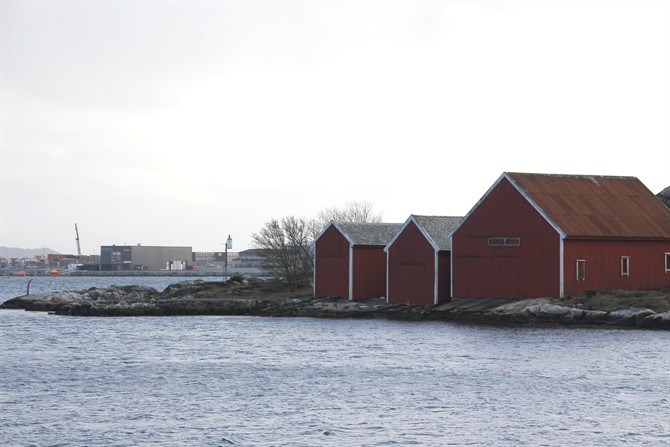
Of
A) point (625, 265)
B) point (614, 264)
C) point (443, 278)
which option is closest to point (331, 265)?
point (443, 278)

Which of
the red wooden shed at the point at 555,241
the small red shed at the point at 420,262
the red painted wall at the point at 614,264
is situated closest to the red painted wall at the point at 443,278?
the small red shed at the point at 420,262

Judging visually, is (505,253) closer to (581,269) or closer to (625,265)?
(581,269)

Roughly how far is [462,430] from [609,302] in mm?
24072

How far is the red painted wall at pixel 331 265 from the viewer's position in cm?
5738

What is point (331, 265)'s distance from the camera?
191 ft

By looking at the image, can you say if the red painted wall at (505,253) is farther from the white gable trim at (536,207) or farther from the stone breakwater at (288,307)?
the stone breakwater at (288,307)

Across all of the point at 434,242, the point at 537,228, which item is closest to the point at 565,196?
the point at 537,228

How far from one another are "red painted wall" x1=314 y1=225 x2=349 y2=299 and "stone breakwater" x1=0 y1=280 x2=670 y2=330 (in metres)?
0.70

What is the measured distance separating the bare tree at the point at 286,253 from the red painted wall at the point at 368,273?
37.7 feet

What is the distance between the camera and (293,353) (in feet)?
120

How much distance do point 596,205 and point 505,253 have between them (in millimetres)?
5392

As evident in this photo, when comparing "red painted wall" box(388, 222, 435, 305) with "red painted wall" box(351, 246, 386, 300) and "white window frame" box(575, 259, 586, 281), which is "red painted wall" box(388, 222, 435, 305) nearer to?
"red painted wall" box(351, 246, 386, 300)

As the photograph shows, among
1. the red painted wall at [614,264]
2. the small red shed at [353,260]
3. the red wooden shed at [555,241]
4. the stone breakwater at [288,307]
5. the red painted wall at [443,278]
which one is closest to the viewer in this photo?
the stone breakwater at [288,307]

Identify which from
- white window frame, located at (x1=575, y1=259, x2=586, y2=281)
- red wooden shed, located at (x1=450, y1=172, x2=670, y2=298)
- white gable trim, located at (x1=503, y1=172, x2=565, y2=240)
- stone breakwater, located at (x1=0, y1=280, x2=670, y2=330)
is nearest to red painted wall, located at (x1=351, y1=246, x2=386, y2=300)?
stone breakwater, located at (x1=0, y1=280, x2=670, y2=330)
